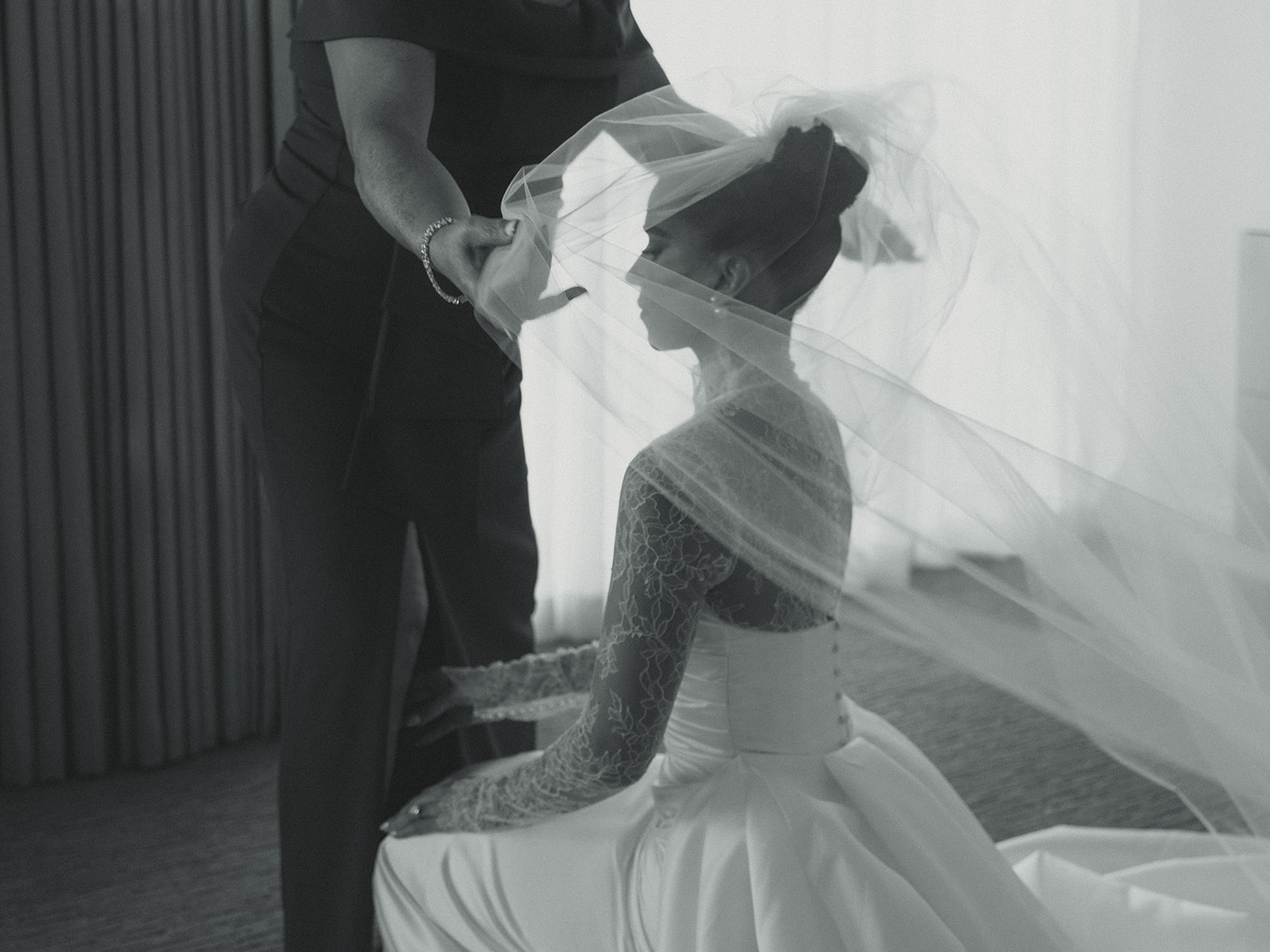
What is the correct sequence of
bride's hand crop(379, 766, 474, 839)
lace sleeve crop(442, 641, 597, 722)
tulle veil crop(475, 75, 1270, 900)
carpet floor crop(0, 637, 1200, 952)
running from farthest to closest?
1. carpet floor crop(0, 637, 1200, 952)
2. lace sleeve crop(442, 641, 597, 722)
3. bride's hand crop(379, 766, 474, 839)
4. tulle veil crop(475, 75, 1270, 900)

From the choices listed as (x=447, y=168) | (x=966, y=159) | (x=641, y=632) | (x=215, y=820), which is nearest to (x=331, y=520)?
(x=447, y=168)

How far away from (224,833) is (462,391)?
3.48ft

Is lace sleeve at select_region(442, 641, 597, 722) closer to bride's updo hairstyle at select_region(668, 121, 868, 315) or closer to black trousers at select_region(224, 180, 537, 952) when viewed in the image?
black trousers at select_region(224, 180, 537, 952)

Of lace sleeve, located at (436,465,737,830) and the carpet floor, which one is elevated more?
lace sleeve, located at (436,465,737,830)

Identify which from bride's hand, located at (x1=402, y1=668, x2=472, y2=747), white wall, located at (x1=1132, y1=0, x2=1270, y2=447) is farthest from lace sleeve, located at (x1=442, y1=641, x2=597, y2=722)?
white wall, located at (x1=1132, y1=0, x2=1270, y2=447)

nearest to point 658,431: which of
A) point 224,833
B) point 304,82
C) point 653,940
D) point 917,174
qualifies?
point 917,174

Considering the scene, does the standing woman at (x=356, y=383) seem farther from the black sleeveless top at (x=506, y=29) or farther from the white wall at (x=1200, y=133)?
the white wall at (x=1200, y=133)

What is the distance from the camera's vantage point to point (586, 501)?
3119 mm

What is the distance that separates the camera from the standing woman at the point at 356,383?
5.10ft

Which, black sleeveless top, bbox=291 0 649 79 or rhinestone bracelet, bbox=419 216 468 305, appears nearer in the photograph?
rhinestone bracelet, bbox=419 216 468 305

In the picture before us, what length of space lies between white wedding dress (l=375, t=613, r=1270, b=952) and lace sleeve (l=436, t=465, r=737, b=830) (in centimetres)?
9

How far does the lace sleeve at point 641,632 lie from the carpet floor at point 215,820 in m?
0.94

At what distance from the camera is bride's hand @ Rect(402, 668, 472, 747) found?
5.10ft

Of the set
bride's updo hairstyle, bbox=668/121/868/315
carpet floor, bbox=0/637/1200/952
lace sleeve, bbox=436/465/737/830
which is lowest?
carpet floor, bbox=0/637/1200/952
